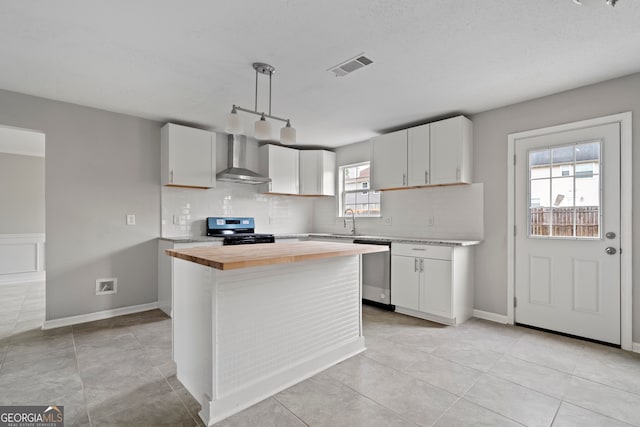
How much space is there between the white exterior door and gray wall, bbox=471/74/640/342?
144mm

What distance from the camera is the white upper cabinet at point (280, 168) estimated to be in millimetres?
5004

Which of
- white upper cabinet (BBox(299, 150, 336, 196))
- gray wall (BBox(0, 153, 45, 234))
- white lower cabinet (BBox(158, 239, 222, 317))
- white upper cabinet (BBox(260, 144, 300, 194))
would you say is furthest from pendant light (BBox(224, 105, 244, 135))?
gray wall (BBox(0, 153, 45, 234))

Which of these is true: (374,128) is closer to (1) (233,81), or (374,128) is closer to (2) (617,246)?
(1) (233,81)

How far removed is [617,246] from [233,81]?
3737 millimetres

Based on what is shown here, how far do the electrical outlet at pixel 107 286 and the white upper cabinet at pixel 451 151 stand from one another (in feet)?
13.1

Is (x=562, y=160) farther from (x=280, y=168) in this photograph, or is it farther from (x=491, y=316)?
(x=280, y=168)

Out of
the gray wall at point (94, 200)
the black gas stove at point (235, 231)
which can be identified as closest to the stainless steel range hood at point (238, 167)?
the black gas stove at point (235, 231)

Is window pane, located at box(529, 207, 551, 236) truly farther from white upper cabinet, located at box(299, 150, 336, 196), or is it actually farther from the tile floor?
white upper cabinet, located at box(299, 150, 336, 196)

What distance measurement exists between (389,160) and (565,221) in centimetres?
203

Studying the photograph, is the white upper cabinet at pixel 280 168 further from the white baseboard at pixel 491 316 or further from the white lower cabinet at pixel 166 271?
the white baseboard at pixel 491 316

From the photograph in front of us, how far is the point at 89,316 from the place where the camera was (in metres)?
3.55

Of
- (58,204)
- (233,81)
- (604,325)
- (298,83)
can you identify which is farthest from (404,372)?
(58,204)

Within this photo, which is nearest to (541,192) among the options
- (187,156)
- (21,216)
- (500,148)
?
(500,148)

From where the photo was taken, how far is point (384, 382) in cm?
220
